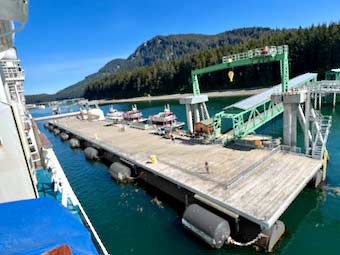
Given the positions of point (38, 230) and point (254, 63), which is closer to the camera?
point (38, 230)

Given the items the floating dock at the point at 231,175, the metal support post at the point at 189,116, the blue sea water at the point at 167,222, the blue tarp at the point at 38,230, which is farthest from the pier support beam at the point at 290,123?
the blue tarp at the point at 38,230

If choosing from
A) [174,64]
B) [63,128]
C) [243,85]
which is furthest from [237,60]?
[174,64]

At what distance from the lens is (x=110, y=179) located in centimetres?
2352

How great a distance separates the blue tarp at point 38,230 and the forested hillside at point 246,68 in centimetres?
8365

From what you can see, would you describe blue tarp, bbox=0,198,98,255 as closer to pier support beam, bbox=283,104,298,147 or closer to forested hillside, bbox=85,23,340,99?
pier support beam, bbox=283,104,298,147

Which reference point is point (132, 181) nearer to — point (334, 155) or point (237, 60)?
point (237, 60)

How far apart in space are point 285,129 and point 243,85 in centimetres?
7590

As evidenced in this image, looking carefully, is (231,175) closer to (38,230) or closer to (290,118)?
(290,118)

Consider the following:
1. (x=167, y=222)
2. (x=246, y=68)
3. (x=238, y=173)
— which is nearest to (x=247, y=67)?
(x=246, y=68)

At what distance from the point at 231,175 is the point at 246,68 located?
81981 mm

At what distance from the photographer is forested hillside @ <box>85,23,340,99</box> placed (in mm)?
73625

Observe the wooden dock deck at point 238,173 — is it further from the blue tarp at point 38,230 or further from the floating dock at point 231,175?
the blue tarp at point 38,230

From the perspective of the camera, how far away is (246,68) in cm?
9006

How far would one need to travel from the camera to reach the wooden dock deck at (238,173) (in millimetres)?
12969
